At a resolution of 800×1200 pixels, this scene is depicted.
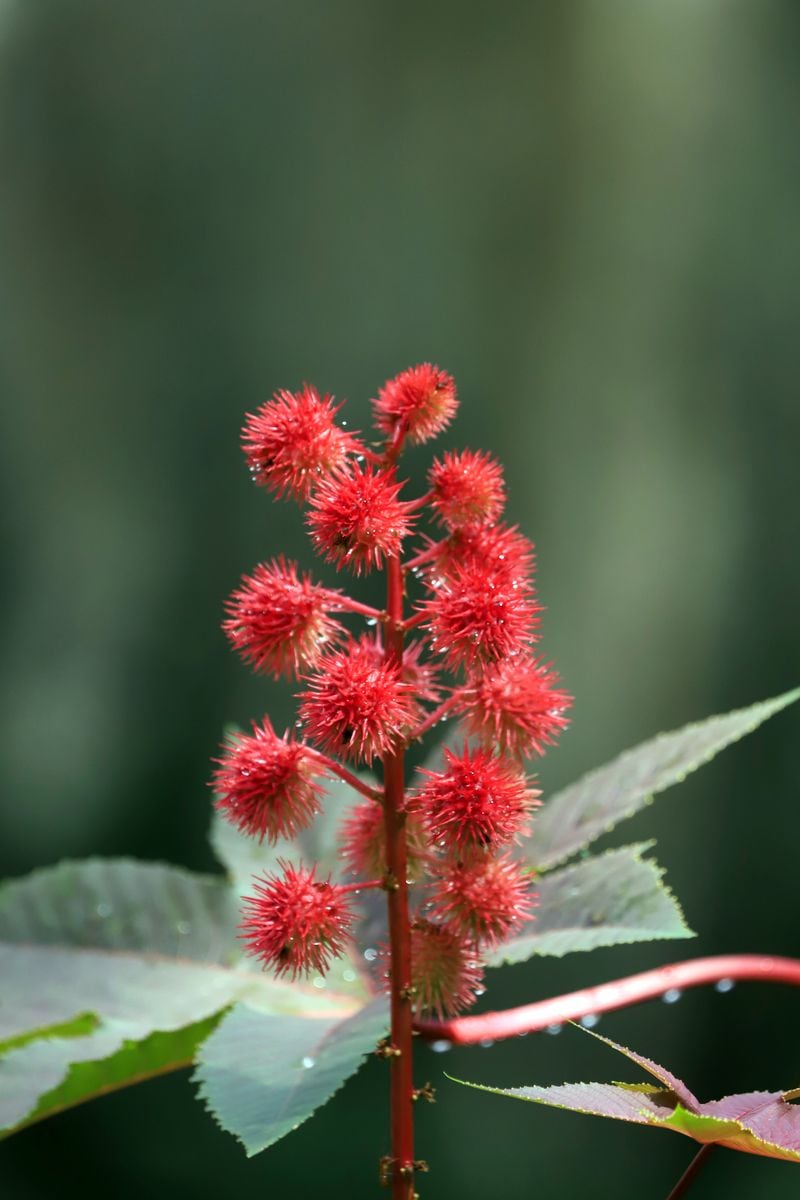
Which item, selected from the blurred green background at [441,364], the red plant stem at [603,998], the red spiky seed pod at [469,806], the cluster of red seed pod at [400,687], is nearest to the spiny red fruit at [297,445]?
the cluster of red seed pod at [400,687]

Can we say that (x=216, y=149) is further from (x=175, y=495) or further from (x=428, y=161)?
(x=175, y=495)

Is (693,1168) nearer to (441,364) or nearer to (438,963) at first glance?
(438,963)

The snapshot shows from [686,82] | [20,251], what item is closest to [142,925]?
[20,251]

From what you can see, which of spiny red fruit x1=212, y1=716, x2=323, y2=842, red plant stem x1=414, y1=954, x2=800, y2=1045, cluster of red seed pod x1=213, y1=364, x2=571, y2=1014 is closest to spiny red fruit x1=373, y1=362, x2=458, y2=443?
cluster of red seed pod x1=213, y1=364, x2=571, y2=1014

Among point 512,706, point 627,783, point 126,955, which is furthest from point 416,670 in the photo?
point 126,955

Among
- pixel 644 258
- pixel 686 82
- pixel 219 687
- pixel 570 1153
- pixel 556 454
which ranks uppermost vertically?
pixel 686 82

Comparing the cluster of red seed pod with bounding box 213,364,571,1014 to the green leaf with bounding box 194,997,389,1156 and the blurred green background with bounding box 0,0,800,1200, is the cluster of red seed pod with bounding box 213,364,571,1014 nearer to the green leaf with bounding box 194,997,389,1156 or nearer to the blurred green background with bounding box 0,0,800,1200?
the green leaf with bounding box 194,997,389,1156
